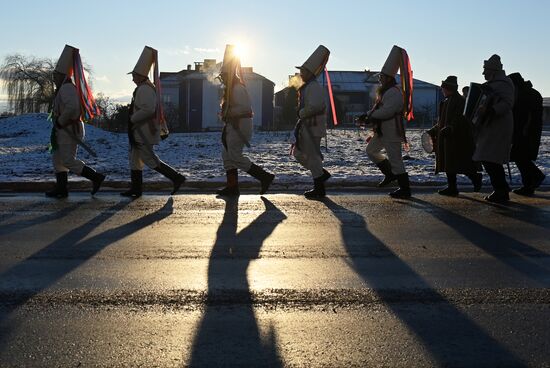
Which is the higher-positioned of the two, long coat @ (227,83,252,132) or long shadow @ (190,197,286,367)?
long coat @ (227,83,252,132)

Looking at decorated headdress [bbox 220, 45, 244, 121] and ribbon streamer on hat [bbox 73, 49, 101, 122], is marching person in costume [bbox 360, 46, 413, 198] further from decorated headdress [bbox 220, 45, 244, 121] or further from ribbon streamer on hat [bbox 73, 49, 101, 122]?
ribbon streamer on hat [bbox 73, 49, 101, 122]

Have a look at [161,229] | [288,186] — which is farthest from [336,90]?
[161,229]

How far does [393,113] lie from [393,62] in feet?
2.30

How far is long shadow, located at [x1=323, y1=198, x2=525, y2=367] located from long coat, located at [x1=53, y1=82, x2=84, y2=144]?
5762 mm

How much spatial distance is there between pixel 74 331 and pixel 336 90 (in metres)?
71.5

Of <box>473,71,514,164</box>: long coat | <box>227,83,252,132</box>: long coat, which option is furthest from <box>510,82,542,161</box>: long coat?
<box>227,83,252,132</box>: long coat

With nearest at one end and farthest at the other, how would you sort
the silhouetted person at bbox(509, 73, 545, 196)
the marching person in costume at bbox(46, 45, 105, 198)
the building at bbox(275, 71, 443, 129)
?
1. the marching person in costume at bbox(46, 45, 105, 198)
2. the silhouetted person at bbox(509, 73, 545, 196)
3. the building at bbox(275, 71, 443, 129)

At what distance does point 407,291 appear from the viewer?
4.64 m

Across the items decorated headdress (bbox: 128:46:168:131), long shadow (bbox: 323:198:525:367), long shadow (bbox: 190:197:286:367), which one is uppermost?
decorated headdress (bbox: 128:46:168:131)

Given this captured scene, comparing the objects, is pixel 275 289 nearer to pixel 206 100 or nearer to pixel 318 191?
pixel 318 191

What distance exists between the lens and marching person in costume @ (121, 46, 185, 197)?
33.0 feet

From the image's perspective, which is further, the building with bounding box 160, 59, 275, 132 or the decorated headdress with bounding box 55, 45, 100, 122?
the building with bounding box 160, 59, 275, 132

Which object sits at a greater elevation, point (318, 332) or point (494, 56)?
point (494, 56)

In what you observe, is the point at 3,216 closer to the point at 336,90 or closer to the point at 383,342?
the point at 383,342
